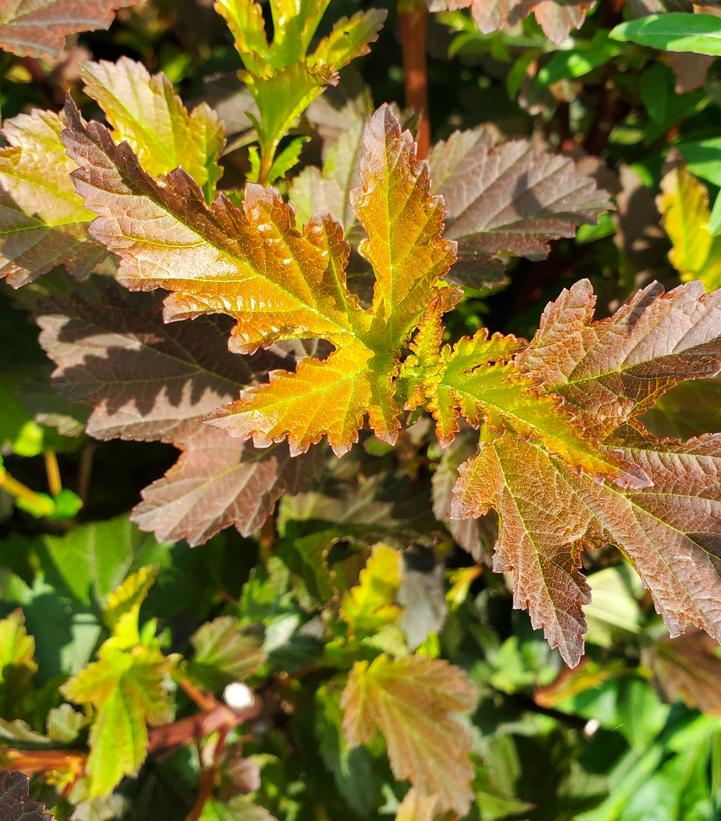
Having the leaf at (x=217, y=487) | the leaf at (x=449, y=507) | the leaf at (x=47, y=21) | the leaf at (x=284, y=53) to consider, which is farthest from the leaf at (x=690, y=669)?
the leaf at (x=47, y=21)

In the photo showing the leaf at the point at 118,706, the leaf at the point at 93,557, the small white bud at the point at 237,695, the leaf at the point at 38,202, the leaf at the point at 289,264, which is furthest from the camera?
the leaf at the point at 93,557

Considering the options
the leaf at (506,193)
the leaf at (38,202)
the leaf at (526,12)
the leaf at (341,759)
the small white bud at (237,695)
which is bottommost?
the leaf at (341,759)

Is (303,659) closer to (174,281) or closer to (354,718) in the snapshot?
(354,718)

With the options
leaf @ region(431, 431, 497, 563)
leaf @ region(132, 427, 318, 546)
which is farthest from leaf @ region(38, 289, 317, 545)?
leaf @ region(431, 431, 497, 563)

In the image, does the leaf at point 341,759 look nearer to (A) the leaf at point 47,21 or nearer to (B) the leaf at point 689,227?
(B) the leaf at point 689,227

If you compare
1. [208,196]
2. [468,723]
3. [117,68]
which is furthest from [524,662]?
[117,68]

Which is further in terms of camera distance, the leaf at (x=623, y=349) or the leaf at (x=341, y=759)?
→ the leaf at (x=341, y=759)
